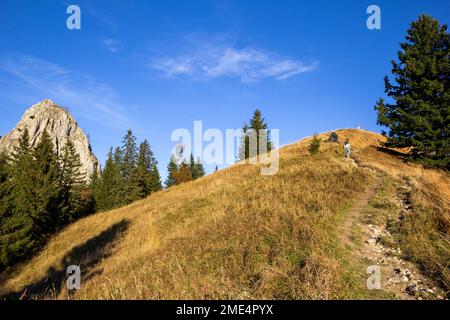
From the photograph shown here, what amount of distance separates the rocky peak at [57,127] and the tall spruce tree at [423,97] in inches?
5399

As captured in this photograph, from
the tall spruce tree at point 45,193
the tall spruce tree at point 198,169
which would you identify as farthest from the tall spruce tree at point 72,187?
the tall spruce tree at point 198,169

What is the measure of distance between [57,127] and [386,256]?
554 feet

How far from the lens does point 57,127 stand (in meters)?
149

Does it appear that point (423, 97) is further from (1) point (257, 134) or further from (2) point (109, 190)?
(2) point (109, 190)

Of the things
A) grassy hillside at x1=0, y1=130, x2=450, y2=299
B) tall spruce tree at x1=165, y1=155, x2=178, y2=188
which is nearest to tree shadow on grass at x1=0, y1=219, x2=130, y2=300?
grassy hillside at x1=0, y1=130, x2=450, y2=299

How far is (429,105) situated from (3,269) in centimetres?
3471

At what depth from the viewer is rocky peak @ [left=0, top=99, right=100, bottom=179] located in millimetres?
140750

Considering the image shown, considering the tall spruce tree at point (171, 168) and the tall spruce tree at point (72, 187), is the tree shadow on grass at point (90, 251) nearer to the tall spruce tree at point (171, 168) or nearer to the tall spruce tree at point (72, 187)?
the tall spruce tree at point (72, 187)

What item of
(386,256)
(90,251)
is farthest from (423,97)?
(90,251)

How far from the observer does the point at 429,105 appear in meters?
21.2

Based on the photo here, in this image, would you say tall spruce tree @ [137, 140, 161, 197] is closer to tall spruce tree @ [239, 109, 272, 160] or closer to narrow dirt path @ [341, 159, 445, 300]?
tall spruce tree @ [239, 109, 272, 160]

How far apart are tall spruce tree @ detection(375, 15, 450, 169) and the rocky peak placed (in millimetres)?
137127
